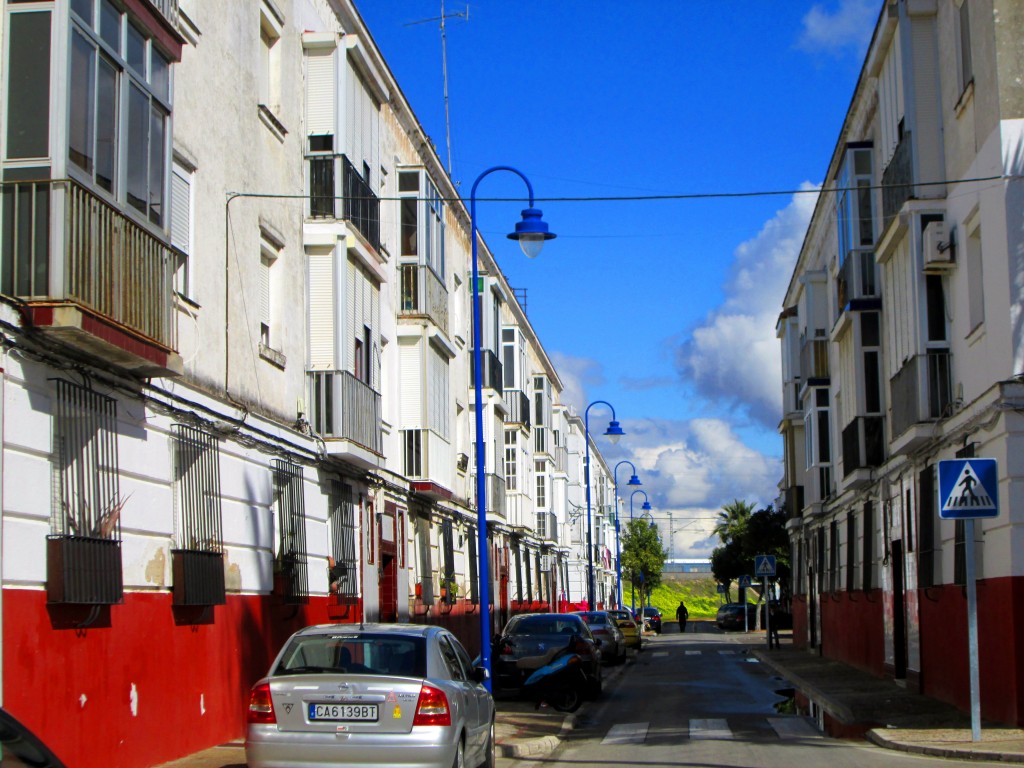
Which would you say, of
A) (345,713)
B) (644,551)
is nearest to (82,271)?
(345,713)

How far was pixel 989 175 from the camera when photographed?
16.2 m

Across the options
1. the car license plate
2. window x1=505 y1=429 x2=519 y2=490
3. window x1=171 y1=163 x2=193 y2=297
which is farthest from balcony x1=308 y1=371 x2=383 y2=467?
window x1=505 y1=429 x2=519 y2=490

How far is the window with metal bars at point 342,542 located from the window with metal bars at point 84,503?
8.24 m

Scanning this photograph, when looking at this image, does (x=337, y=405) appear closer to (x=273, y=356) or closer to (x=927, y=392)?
(x=273, y=356)

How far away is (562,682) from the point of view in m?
20.7

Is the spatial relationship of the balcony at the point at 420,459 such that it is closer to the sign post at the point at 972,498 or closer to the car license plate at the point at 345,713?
the sign post at the point at 972,498

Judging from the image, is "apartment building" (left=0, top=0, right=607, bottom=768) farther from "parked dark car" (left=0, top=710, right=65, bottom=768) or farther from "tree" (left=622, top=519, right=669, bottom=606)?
"tree" (left=622, top=519, right=669, bottom=606)

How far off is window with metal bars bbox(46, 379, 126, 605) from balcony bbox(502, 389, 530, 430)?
28.9 meters

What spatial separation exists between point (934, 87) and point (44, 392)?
13778 mm

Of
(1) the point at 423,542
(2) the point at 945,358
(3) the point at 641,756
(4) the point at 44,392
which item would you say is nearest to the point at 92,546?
(4) the point at 44,392

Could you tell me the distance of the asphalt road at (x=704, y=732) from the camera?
13.7 metres

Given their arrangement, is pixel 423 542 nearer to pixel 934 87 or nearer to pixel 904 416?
pixel 904 416

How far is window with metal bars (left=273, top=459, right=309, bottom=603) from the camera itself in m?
17.3

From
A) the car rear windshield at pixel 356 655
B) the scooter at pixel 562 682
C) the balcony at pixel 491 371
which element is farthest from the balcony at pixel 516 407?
the car rear windshield at pixel 356 655
